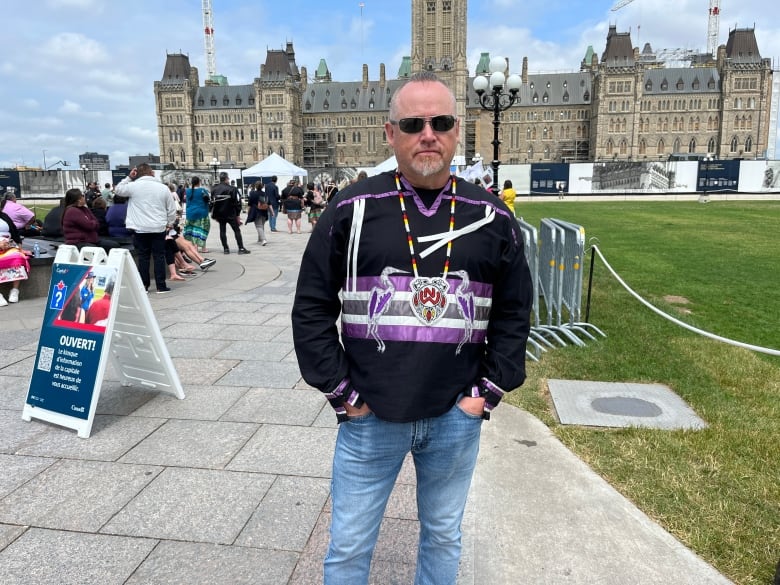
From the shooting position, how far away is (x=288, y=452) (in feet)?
12.0

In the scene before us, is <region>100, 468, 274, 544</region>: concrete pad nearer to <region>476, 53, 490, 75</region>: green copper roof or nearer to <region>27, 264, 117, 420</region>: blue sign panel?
<region>27, 264, 117, 420</region>: blue sign panel

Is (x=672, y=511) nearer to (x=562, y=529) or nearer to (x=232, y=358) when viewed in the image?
(x=562, y=529)

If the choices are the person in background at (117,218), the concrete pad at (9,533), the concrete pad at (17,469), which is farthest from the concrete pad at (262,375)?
the person in background at (117,218)

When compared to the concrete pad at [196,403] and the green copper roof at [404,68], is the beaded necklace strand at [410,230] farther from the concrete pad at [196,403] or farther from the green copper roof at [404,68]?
the green copper roof at [404,68]

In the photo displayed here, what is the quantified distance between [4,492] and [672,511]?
3.63m

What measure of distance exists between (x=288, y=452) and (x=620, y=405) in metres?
2.69

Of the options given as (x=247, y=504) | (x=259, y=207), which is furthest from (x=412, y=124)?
(x=259, y=207)

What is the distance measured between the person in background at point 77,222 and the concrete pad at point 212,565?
22.5 ft

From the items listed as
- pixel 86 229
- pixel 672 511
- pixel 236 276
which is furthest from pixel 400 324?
pixel 236 276

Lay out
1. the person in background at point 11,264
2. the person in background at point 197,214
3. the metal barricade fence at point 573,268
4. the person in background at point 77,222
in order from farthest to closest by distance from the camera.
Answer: the person in background at point 197,214 → the person in background at point 77,222 → the person in background at point 11,264 → the metal barricade fence at point 573,268

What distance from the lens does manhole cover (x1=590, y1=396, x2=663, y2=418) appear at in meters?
4.46

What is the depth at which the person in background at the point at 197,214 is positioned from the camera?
1198 centimetres

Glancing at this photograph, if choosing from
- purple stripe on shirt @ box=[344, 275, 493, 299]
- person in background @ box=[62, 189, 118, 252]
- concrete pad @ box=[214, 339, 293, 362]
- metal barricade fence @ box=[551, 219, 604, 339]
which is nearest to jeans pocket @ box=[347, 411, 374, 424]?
purple stripe on shirt @ box=[344, 275, 493, 299]

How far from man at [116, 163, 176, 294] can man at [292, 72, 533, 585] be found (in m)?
7.35
